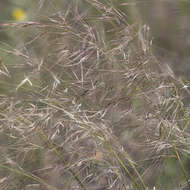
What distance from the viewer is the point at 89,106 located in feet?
5.08

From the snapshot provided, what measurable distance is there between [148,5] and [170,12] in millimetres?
127

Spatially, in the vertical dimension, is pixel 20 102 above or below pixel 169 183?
above

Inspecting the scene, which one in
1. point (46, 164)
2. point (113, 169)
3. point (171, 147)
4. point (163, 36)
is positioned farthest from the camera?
point (163, 36)

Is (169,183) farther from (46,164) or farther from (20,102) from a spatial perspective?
(20,102)

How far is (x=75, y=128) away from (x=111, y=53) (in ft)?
0.89

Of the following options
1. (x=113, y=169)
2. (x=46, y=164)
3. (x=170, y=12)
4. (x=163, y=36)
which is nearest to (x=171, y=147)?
(x=113, y=169)

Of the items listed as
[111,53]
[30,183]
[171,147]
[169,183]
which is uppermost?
[111,53]

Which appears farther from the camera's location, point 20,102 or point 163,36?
point 163,36

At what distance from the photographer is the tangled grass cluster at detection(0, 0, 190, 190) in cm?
145

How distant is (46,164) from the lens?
5.53ft

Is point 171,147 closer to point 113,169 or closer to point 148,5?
point 113,169

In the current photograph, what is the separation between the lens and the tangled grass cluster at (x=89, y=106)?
1.45 m

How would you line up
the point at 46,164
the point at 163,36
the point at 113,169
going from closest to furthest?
the point at 113,169 → the point at 46,164 → the point at 163,36

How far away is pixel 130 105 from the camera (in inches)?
59.9
